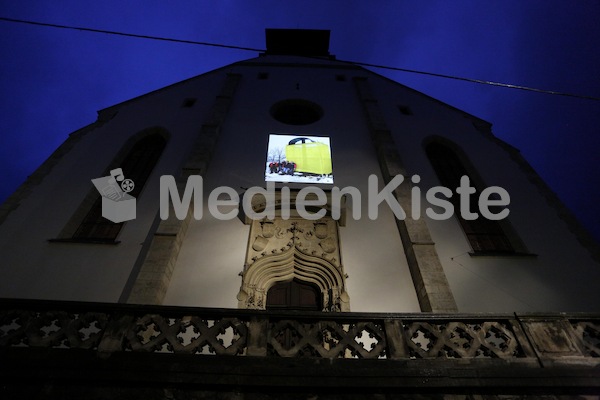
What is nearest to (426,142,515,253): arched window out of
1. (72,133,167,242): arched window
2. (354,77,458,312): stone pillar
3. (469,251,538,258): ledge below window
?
(469,251,538,258): ledge below window

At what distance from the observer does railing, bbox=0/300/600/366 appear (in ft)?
13.0

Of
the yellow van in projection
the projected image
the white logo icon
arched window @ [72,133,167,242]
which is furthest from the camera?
the yellow van in projection

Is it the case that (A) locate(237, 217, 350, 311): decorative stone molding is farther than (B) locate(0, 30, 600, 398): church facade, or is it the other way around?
(A) locate(237, 217, 350, 311): decorative stone molding

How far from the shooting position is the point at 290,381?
3.56 meters

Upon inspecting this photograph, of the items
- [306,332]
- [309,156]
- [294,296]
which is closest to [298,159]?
[309,156]

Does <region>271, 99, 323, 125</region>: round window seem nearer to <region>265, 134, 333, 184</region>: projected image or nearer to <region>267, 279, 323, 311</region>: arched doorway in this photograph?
<region>265, 134, 333, 184</region>: projected image

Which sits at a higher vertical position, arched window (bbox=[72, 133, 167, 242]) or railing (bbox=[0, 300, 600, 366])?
arched window (bbox=[72, 133, 167, 242])

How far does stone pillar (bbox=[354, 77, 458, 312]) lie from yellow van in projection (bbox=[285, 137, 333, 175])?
6.08 ft

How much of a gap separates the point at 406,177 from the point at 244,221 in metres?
5.05

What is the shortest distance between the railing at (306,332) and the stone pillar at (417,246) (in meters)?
2.42

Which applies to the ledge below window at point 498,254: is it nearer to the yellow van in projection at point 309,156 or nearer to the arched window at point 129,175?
the yellow van in projection at point 309,156

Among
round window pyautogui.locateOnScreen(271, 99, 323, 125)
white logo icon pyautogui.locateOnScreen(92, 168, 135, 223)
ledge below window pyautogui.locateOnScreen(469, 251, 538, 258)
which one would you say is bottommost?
ledge below window pyautogui.locateOnScreen(469, 251, 538, 258)

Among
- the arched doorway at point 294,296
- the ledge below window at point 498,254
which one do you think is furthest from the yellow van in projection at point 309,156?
the ledge below window at point 498,254

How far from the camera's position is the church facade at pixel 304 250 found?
4.01m
